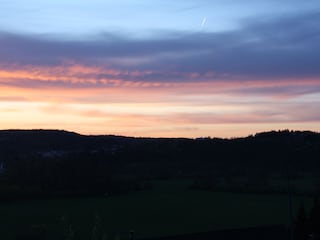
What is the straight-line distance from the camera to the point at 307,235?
18078 millimetres

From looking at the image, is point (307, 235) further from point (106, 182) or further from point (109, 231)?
point (106, 182)

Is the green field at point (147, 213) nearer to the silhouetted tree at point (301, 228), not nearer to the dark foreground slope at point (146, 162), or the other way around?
the dark foreground slope at point (146, 162)

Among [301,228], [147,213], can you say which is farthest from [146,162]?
[301,228]

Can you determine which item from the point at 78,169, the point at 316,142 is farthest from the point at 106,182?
the point at 316,142

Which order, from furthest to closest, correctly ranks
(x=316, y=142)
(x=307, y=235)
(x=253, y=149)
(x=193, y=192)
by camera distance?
(x=253, y=149)
(x=316, y=142)
(x=193, y=192)
(x=307, y=235)

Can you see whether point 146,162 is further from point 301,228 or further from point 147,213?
point 301,228

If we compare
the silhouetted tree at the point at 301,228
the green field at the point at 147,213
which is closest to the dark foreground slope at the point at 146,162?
the green field at the point at 147,213

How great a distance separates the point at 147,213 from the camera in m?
32.4

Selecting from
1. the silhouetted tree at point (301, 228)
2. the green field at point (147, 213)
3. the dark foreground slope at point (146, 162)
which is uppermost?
the dark foreground slope at point (146, 162)

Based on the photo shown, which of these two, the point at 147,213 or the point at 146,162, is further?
the point at 146,162

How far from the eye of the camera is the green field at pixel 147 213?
26453mm

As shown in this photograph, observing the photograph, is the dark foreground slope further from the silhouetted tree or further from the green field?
the silhouetted tree

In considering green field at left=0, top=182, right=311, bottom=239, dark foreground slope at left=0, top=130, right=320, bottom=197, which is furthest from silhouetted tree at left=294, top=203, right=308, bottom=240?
dark foreground slope at left=0, top=130, right=320, bottom=197

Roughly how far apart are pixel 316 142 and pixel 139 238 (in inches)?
962
